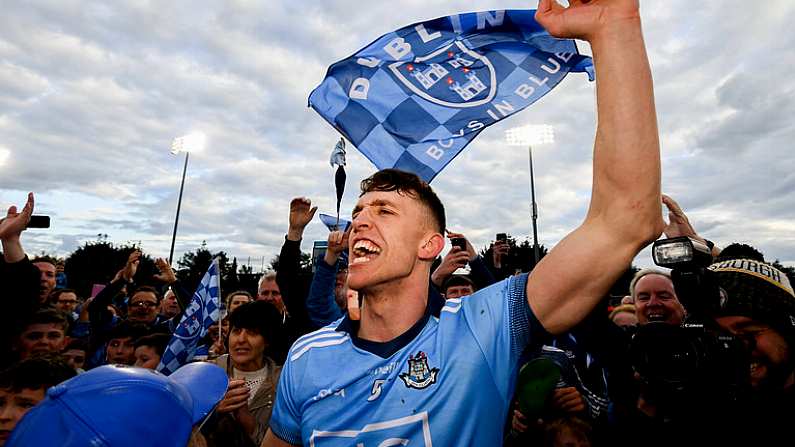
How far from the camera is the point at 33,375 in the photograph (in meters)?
3.18

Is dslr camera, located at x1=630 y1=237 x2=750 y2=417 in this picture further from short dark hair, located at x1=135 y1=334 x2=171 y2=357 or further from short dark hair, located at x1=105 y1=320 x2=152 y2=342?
short dark hair, located at x1=105 y1=320 x2=152 y2=342

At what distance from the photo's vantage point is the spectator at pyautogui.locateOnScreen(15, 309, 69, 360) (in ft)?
15.0

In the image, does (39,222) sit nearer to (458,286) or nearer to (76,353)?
(76,353)

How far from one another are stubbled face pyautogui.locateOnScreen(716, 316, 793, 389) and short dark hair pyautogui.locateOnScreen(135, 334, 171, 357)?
499 cm

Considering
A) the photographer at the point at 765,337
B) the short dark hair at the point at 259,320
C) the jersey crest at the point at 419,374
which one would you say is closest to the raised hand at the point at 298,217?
the short dark hair at the point at 259,320

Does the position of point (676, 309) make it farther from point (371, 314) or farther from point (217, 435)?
point (217, 435)

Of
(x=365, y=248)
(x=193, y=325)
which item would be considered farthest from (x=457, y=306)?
(x=193, y=325)

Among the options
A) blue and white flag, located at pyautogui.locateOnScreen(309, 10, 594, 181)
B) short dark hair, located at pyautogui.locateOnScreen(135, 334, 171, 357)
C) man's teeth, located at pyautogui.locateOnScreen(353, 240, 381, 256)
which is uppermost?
blue and white flag, located at pyautogui.locateOnScreen(309, 10, 594, 181)

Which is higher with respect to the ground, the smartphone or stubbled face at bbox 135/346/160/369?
the smartphone

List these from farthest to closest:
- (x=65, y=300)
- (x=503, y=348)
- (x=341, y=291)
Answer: (x=65, y=300) → (x=341, y=291) → (x=503, y=348)

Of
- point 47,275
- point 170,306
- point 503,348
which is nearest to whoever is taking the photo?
point 503,348

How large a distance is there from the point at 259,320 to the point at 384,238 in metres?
2.42

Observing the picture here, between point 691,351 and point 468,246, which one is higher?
point 468,246

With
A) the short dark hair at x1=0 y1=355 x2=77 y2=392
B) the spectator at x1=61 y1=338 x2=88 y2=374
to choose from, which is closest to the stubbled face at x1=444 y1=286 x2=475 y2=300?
the short dark hair at x1=0 y1=355 x2=77 y2=392
